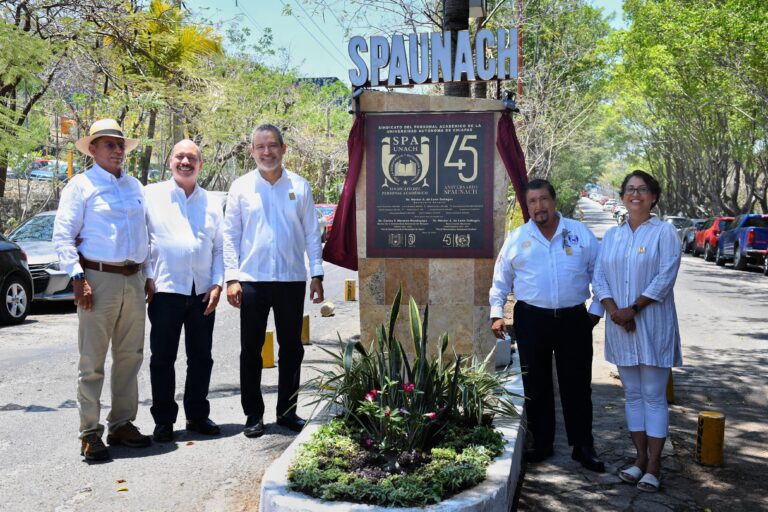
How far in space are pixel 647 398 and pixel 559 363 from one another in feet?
2.22

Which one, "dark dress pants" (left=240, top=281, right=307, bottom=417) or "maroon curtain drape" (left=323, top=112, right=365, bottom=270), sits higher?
"maroon curtain drape" (left=323, top=112, right=365, bottom=270)

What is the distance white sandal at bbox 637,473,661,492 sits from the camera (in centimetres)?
525

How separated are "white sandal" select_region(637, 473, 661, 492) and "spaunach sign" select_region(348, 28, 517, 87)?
130 inches

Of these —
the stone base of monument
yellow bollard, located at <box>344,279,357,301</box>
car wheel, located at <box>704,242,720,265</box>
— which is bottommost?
the stone base of monument

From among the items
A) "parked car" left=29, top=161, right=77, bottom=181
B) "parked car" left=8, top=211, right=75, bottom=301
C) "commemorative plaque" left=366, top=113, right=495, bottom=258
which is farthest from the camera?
"parked car" left=29, top=161, right=77, bottom=181

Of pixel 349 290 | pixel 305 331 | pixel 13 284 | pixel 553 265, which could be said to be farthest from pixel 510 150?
pixel 349 290

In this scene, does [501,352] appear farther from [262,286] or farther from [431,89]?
[431,89]

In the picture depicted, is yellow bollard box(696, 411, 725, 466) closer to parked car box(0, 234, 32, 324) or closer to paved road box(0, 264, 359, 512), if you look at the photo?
paved road box(0, 264, 359, 512)

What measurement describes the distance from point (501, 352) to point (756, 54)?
19849 millimetres

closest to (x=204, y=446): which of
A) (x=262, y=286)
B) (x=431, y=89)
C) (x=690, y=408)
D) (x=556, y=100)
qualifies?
(x=262, y=286)

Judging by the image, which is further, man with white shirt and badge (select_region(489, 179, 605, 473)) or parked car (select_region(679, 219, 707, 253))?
parked car (select_region(679, 219, 707, 253))

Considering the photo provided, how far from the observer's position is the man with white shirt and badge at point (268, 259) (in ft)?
20.1

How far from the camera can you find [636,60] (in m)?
33.1

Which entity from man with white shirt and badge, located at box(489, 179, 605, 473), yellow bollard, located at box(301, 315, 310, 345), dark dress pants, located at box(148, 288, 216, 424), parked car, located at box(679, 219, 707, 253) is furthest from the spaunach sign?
parked car, located at box(679, 219, 707, 253)
